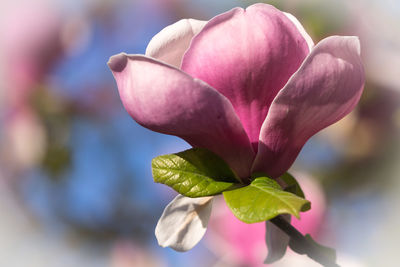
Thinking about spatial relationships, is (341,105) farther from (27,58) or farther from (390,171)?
(27,58)

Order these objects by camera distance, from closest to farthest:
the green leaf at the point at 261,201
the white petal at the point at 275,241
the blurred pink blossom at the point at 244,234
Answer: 1. the green leaf at the point at 261,201
2. the white petal at the point at 275,241
3. the blurred pink blossom at the point at 244,234

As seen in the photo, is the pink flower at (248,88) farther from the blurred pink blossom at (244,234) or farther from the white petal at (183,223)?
the blurred pink blossom at (244,234)

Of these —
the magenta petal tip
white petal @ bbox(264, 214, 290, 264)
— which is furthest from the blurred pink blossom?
the magenta petal tip

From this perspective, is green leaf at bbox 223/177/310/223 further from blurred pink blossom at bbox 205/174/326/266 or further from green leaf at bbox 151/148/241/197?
blurred pink blossom at bbox 205/174/326/266

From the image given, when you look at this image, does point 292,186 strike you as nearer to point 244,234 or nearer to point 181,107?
point 181,107

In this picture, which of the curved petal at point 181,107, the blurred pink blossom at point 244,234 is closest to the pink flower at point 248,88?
the curved petal at point 181,107

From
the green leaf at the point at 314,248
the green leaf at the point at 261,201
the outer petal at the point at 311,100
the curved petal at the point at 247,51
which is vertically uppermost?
the curved petal at the point at 247,51

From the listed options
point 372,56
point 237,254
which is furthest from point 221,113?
point 372,56
